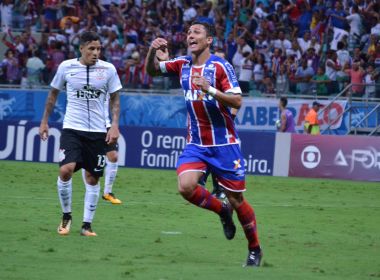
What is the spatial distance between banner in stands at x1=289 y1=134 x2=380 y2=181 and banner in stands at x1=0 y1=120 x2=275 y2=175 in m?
0.75

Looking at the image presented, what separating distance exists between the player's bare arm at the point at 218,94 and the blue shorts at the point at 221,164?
1.90 feet

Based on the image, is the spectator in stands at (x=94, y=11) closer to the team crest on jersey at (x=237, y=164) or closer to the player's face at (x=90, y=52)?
the player's face at (x=90, y=52)

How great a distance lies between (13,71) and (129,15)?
16.4 ft

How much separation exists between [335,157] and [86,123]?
1308 cm

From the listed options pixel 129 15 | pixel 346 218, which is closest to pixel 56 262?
pixel 346 218

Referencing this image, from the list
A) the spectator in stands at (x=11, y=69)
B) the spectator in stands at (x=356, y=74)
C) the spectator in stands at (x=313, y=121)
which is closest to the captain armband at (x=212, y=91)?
the spectator in stands at (x=313, y=121)

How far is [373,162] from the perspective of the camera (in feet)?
79.9

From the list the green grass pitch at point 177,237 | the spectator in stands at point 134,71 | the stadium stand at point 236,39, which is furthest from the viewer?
the spectator in stands at point 134,71

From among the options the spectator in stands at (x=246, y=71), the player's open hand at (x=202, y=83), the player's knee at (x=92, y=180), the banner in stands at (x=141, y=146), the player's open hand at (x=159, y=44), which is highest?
the player's open hand at (x=159, y=44)

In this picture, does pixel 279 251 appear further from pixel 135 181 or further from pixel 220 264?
pixel 135 181

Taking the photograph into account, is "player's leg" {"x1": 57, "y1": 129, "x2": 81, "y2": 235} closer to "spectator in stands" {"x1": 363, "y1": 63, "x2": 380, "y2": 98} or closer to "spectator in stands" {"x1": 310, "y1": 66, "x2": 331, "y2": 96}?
"spectator in stands" {"x1": 363, "y1": 63, "x2": 380, "y2": 98}

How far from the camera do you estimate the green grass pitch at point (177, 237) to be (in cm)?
956

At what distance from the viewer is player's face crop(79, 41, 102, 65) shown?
40.2 ft

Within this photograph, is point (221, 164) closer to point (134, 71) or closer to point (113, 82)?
point (113, 82)
